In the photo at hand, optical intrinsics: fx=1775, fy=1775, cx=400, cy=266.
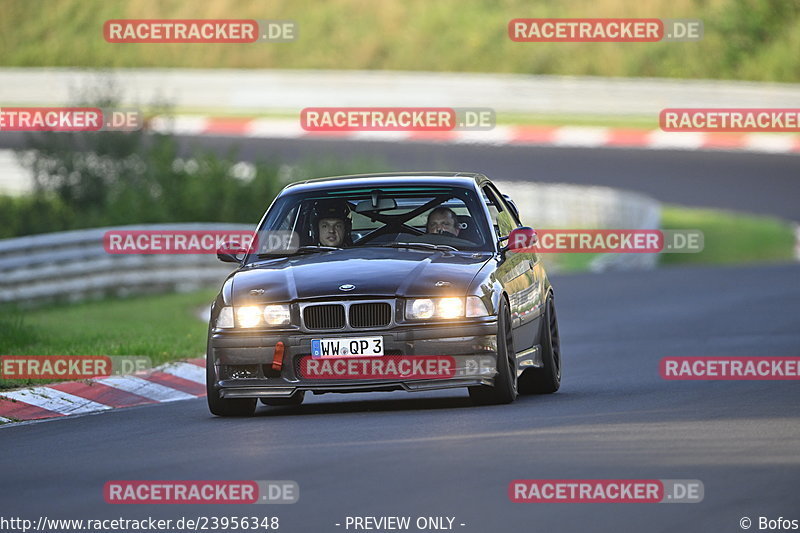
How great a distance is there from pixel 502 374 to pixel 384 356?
2.56ft

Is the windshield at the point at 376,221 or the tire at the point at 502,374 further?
the windshield at the point at 376,221

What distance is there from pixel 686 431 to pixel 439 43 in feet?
145

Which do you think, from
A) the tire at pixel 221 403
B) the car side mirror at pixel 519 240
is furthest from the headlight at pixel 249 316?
the car side mirror at pixel 519 240

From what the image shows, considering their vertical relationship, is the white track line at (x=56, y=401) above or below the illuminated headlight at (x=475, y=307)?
below

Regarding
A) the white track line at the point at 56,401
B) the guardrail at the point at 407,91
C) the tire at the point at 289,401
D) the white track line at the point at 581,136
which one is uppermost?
the guardrail at the point at 407,91

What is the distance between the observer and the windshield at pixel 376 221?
11844 mm

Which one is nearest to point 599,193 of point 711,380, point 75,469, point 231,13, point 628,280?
point 628,280

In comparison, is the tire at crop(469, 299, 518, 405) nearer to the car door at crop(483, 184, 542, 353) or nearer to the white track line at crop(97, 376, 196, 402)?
the car door at crop(483, 184, 542, 353)

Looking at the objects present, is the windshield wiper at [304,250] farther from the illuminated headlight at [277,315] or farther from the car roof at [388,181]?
the illuminated headlight at [277,315]

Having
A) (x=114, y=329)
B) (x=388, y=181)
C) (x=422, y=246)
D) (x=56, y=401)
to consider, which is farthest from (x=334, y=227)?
(x=114, y=329)

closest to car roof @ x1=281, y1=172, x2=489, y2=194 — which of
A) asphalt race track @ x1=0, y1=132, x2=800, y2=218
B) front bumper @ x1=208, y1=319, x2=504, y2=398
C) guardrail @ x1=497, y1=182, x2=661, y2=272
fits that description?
front bumper @ x1=208, y1=319, x2=504, y2=398

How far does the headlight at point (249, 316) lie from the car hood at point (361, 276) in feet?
0.16

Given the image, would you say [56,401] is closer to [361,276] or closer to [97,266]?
[361,276]

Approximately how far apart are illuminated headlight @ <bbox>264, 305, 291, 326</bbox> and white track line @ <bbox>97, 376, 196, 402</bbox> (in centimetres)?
245
